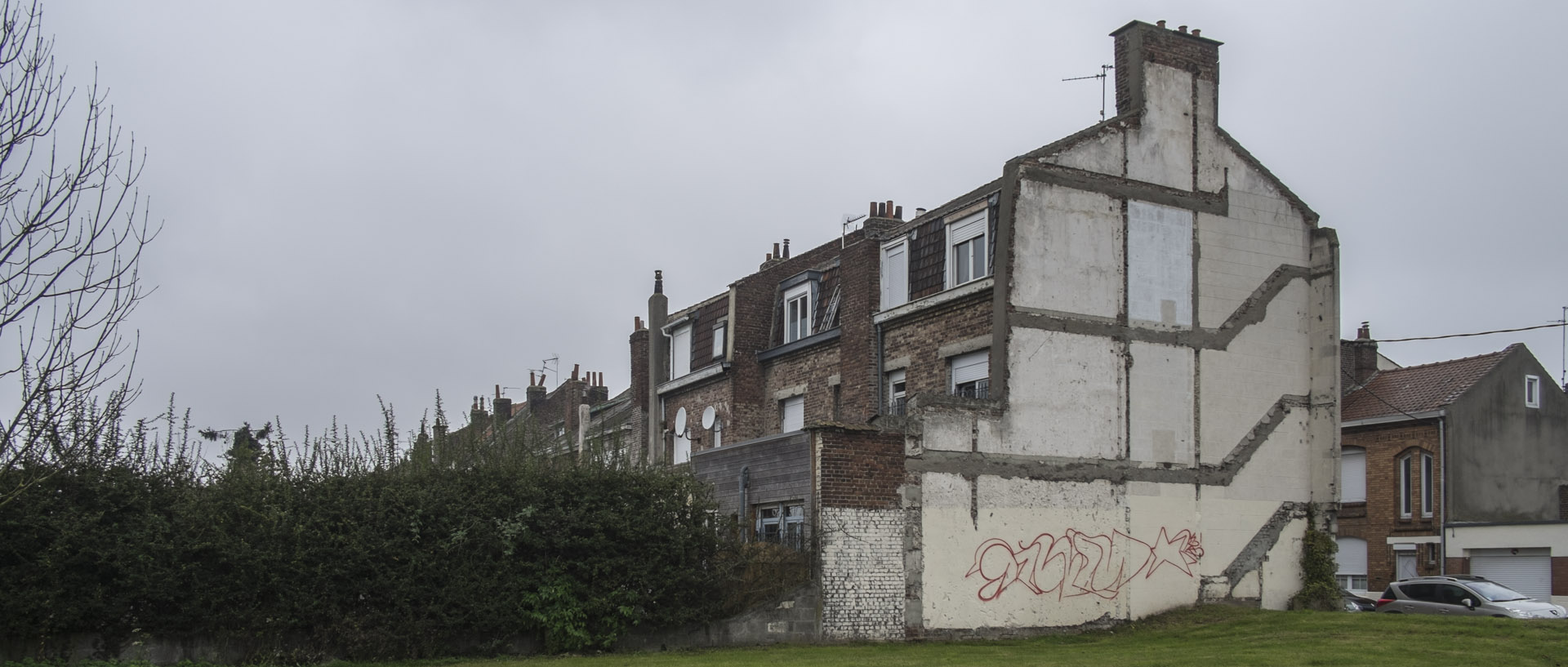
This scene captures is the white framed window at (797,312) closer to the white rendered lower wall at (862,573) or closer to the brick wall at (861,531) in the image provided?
the brick wall at (861,531)

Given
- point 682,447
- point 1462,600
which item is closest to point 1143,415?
point 1462,600

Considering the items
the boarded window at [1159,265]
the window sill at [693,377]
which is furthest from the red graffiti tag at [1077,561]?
the window sill at [693,377]

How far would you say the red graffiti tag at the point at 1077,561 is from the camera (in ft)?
73.4

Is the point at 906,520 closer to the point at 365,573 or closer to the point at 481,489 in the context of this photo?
the point at 481,489

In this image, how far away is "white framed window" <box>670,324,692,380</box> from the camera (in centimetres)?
3453

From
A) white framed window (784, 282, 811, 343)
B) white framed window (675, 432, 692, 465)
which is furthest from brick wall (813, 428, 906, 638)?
white framed window (675, 432, 692, 465)

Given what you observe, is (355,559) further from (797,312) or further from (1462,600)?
(1462,600)

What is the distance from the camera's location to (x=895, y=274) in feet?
88.7

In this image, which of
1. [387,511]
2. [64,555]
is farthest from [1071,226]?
[64,555]

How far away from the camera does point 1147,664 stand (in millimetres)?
17625

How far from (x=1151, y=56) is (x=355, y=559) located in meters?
16.9

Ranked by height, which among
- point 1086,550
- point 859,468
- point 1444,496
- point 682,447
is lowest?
point 1086,550

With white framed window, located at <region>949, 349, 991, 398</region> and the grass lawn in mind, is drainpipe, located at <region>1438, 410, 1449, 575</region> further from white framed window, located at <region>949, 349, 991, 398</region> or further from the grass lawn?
white framed window, located at <region>949, 349, 991, 398</region>

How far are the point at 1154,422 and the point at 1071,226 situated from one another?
390 centimetres
